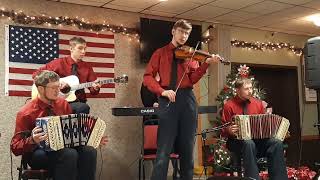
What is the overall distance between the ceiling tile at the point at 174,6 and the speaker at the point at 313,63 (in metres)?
2.45

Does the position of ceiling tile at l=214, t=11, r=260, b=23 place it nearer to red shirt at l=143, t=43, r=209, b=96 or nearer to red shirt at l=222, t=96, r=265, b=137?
red shirt at l=222, t=96, r=265, b=137

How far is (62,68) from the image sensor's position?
4.12m

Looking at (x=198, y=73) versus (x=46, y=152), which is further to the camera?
(x=198, y=73)

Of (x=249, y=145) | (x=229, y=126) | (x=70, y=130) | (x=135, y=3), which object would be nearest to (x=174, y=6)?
(x=135, y=3)

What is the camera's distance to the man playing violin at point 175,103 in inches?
115

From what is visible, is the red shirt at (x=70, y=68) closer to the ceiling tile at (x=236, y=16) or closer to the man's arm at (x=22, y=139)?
the man's arm at (x=22, y=139)

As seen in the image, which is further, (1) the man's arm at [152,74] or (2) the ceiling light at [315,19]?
(2) the ceiling light at [315,19]

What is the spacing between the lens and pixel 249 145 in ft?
11.2

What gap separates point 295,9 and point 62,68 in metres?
3.45

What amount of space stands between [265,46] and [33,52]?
4.13 metres

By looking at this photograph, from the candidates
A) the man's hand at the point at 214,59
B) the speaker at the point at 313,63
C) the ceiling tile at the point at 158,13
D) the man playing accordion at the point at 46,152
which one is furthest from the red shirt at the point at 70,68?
the speaker at the point at 313,63

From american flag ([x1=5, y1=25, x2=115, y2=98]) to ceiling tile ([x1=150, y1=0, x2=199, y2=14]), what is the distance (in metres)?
0.91

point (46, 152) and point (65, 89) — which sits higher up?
point (65, 89)

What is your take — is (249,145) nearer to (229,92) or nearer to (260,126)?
(260,126)
